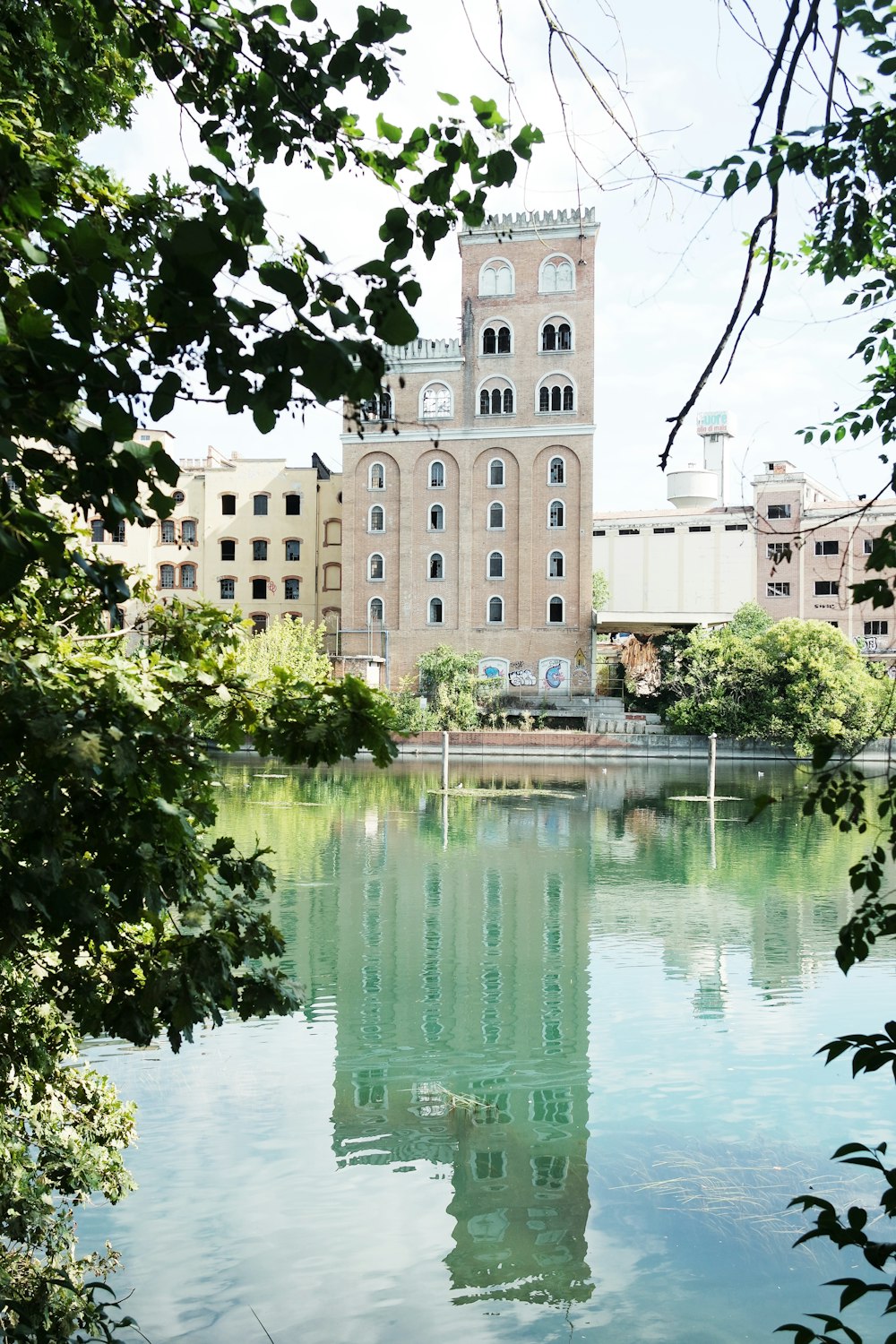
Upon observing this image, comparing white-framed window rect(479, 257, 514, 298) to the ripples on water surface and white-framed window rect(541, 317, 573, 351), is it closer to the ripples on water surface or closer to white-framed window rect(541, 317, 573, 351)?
white-framed window rect(541, 317, 573, 351)

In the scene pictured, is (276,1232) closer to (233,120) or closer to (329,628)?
(233,120)

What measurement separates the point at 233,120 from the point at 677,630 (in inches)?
1455

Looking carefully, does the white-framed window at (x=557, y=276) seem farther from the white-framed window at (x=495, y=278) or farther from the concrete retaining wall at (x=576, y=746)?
the concrete retaining wall at (x=576, y=746)

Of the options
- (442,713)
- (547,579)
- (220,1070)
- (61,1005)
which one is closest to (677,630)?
(547,579)

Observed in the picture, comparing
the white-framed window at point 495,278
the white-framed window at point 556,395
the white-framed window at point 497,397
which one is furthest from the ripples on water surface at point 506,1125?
the white-framed window at point 495,278

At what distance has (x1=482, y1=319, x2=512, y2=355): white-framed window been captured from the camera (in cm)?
3859

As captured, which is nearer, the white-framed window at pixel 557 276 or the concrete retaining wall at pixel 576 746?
the concrete retaining wall at pixel 576 746

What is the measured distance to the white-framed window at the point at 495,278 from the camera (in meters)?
38.5

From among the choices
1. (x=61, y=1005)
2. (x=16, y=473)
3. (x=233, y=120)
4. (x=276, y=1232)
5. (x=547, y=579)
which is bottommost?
(x=276, y=1232)

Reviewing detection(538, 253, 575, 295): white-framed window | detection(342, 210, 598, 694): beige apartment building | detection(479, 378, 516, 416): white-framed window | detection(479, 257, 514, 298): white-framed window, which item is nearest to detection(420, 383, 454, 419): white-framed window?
detection(342, 210, 598, 694): beige apartment building

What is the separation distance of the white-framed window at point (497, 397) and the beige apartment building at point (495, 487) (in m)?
0.04

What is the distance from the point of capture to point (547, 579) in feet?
127

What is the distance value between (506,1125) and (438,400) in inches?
1327

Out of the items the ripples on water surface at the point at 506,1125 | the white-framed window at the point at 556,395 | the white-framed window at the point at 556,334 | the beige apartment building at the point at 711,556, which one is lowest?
the ripples on water surface at the point at 506,1125
